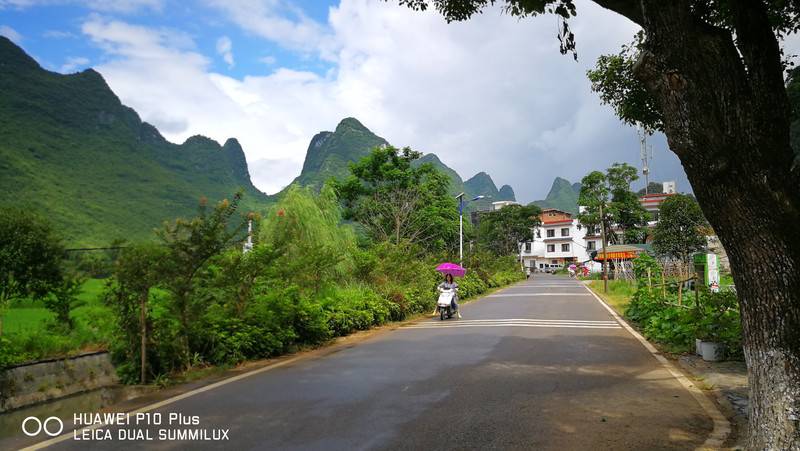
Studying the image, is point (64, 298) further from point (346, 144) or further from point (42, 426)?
point (346, 144)

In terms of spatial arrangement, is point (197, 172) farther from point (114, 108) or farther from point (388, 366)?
point (388, 366)

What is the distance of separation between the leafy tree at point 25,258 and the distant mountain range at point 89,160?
29515 mm

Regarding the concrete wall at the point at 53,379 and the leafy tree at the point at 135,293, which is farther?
the leafy tree at the point at 135,293

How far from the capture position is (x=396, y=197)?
123 ft

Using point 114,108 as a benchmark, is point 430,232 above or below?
below

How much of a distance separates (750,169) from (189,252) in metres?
7.10

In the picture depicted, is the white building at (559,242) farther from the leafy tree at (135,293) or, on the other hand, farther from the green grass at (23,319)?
the leafy tree at (135,293)

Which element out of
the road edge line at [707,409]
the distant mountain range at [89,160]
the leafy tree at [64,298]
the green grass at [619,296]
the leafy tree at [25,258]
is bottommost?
the green grass at [619,296]

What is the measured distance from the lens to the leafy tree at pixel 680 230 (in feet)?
153

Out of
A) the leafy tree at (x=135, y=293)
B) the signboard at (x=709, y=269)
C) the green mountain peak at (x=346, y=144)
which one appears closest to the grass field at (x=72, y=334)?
the leafy tree at (x=135, y=293)

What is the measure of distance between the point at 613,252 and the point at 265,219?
125 feet

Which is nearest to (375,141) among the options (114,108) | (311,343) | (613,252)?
(114,108)

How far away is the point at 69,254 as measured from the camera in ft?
28.8

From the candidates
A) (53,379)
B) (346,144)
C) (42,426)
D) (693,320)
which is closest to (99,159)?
(346,144)
